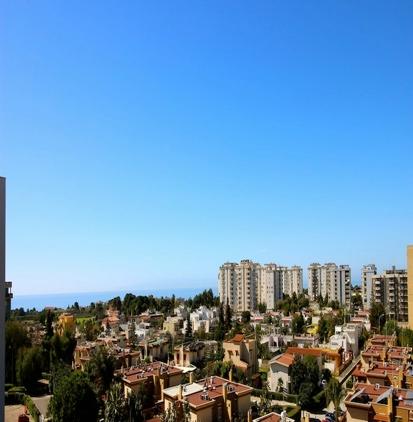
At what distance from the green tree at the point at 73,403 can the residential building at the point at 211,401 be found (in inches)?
104

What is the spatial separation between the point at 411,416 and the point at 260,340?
18.0 metres

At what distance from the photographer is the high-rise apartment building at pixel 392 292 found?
42.9 metres

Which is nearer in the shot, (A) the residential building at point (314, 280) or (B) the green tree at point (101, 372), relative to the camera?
(B) the green tree at point (101, 372)

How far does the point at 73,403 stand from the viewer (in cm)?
1544

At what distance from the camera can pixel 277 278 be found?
5828 cm

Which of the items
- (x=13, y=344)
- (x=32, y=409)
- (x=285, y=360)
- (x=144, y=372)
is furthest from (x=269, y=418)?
(x=13, y=344)

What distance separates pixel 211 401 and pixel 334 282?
1755 inches

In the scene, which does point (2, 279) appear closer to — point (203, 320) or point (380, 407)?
point (380, 407)

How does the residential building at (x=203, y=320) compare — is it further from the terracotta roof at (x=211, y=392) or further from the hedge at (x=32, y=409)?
the terracotta roof at (x=211, y=392)

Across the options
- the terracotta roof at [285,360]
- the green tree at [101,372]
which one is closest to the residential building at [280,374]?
the terracotta roof at [285,360]

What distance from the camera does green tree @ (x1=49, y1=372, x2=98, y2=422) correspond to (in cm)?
1541

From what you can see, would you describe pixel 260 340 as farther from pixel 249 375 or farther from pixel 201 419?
pixel 201 419

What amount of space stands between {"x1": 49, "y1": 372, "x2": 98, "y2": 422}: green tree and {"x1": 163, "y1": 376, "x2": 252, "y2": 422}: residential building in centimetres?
264

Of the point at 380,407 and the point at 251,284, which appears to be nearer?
the point at 380,407
